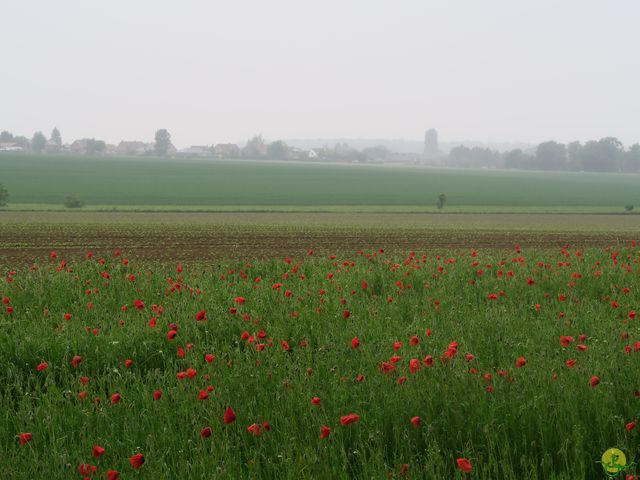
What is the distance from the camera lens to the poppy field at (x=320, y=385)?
4059mm

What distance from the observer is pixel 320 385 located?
5.20 m

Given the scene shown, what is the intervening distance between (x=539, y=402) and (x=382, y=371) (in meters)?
1.22

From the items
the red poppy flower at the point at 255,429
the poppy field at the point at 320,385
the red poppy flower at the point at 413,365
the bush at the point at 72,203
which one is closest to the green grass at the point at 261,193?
the bush at the point at 72,203

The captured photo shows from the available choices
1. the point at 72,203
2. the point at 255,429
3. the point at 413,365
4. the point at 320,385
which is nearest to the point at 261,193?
the point at 72,203

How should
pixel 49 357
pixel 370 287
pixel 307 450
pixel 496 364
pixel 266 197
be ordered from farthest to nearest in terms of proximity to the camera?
pixel 266 197 < pixel 370 287 < pixel 49 357 < pixel 496 364 < pixel 307 450

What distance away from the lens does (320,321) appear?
7.34m

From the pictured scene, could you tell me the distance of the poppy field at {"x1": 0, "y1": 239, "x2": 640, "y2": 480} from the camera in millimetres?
4059

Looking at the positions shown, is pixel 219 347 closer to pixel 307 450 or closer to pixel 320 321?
pixel 320 321

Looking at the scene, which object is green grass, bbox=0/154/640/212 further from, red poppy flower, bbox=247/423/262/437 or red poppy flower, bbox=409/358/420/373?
red poppy flower, bbox=247/423/262/437

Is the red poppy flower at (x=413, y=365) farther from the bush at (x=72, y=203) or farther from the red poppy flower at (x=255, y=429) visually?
the bush at (x=72, y=203)

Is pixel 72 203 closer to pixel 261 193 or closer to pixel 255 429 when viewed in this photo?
pixel 261 193

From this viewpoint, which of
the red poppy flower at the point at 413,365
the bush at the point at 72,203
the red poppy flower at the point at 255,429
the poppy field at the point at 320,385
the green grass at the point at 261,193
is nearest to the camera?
the red poppy flower at the point at 255,429

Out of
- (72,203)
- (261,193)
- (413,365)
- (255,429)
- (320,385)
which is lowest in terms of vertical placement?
(72,203)

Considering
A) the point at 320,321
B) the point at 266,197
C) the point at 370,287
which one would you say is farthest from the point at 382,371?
the point at 266,197
